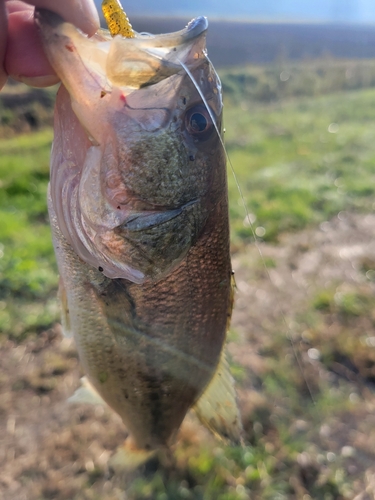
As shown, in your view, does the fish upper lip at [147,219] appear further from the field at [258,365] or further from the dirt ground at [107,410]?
the dirt ground at [107,410]

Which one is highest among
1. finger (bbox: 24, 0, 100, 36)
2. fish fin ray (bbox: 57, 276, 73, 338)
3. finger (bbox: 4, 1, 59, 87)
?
finger (bbox: 24, 0, 100, 36)

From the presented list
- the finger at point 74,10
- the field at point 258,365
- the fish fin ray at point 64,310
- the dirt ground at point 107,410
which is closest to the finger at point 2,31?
the finger at point 74,10

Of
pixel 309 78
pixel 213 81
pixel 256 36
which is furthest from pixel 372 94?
pixel 213 81

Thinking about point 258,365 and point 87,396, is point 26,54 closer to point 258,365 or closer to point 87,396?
point 87,396

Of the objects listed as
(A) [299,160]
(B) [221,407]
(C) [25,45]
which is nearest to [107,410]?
(B) [221,407]

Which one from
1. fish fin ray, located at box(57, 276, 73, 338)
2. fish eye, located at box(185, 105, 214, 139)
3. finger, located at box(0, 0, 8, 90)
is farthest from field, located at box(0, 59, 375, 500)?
finger, located at box(0, 0, 8, 90)

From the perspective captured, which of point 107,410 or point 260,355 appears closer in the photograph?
point 107,410

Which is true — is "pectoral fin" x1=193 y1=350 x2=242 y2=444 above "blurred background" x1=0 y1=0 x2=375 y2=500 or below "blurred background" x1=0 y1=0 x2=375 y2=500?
above

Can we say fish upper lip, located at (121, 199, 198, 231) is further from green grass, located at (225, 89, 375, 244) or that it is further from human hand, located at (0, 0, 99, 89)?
green grass, located at (225, 89, 375, 244)
